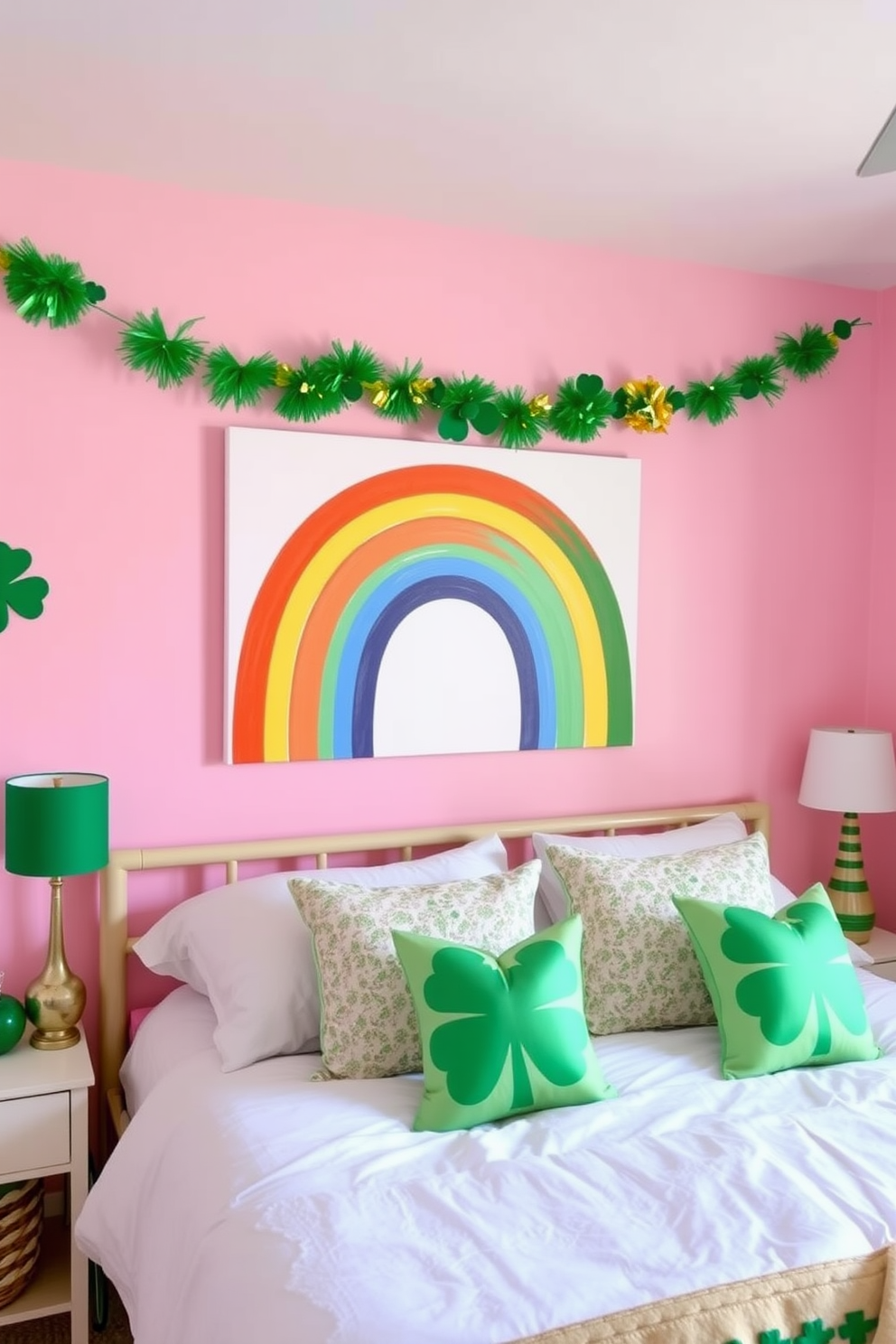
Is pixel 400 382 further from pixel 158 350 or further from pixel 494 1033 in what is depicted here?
pixel 494 1033

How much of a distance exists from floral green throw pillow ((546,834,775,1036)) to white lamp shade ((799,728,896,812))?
65cm

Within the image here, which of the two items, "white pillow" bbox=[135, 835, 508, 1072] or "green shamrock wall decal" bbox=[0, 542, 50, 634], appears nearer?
"white pillow" bbox=[135, 835, 508, 1072]

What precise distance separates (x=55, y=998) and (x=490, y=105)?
1967mm

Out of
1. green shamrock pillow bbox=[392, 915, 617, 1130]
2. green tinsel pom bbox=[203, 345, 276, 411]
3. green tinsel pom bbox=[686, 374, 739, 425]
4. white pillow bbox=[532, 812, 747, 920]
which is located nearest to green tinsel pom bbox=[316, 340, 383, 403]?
green tinsel pom bbox=[203, 345, 276, 411]

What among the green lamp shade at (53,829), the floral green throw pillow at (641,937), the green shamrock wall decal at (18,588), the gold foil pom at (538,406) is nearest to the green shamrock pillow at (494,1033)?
the floral green throw pillow at (641,937)

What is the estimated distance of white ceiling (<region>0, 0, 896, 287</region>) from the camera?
1850mm

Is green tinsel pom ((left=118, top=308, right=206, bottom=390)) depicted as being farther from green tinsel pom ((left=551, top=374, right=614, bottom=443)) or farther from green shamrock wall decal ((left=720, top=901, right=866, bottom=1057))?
green shamrock wall decal ((left=720, top=901, right=866, bottom=1057))

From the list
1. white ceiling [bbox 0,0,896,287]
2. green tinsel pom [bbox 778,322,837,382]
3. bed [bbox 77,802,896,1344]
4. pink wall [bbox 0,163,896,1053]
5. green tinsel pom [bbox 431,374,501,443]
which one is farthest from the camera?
green tinsel pom [bbox 778,322,837,382]

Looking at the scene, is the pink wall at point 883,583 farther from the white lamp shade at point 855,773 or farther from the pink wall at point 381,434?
the white lamp shade at point 855,773

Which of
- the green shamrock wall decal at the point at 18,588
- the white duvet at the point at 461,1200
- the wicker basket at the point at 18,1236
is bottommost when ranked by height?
the wicker basket at the point at 18,1236

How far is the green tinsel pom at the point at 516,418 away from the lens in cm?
283

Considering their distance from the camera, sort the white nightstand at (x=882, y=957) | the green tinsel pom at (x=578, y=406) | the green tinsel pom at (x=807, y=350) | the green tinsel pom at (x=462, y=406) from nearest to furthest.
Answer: the green tinsel pom at (x=462, y=406)
the green tinsel pom at (x=578, y=406)
the white nightstand at (x=882, y=957)
the green tinsel pom at (x=807, y=350)

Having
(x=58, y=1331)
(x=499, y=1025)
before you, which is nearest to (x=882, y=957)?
(x=499, y=1025)

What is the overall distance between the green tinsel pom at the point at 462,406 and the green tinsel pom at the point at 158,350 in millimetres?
591
